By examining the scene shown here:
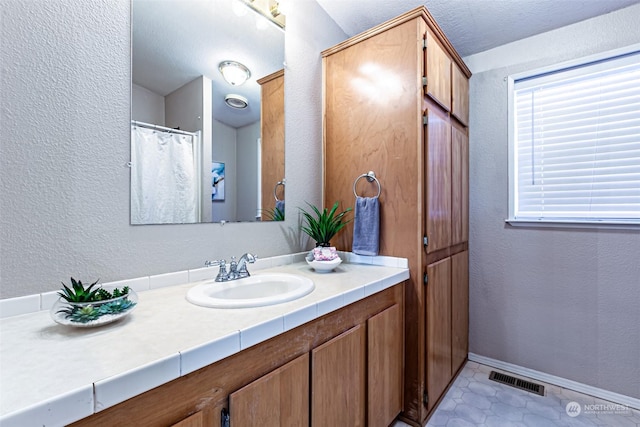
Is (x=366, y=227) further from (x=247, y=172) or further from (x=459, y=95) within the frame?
(x=459, y=95)

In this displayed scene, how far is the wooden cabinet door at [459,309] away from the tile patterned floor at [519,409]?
190 mm

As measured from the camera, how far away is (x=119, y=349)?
626 mm

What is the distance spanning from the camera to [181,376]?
630 mm

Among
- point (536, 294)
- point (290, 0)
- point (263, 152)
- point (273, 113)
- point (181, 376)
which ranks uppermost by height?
point (290, 0)

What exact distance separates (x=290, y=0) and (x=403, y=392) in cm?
228

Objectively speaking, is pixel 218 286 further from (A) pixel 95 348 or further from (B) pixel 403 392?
(B) pixel 403 392

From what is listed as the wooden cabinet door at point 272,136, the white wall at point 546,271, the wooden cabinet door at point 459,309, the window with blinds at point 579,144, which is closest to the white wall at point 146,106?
the wooden cabinet door at point 272,136

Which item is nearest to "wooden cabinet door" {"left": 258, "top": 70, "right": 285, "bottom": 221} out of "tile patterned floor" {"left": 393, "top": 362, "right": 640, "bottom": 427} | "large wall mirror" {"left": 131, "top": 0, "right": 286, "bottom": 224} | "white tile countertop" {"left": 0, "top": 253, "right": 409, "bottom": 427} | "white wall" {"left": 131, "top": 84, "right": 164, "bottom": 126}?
"large wall mirror" {"left": 131, "top": 0, "right": 286, "bottom": 224}

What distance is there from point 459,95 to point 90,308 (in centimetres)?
226

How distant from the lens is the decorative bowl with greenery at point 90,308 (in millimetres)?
711

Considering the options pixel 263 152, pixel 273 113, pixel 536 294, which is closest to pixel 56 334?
pixel 263 152

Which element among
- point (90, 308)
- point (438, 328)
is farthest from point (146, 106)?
point (438, 328)

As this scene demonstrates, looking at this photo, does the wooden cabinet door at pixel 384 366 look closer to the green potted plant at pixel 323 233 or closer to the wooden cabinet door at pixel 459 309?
the green potted plant at pixel 323 233

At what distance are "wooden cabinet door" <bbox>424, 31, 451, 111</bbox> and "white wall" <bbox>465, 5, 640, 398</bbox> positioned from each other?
58 centimetres
